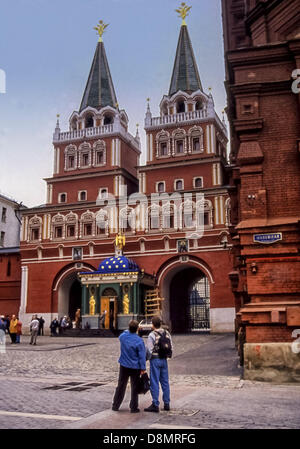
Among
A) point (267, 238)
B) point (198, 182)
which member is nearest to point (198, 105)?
point (198, 182)

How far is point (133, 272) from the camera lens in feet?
114

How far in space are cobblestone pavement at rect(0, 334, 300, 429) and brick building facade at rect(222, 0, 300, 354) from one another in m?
1.74

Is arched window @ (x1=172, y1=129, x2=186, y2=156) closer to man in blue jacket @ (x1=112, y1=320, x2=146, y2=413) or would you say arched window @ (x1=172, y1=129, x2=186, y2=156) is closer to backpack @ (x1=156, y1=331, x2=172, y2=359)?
backpack @ (x1=156, y1=331, x2=172, y2=359)

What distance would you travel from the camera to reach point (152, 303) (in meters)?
37.1

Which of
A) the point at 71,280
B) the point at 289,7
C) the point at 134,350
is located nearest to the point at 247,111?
the point at 289,7

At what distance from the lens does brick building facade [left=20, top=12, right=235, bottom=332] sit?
3728 cm

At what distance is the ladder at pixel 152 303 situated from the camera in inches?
1412

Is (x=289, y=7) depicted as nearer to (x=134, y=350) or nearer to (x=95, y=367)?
(x=134, y=350)

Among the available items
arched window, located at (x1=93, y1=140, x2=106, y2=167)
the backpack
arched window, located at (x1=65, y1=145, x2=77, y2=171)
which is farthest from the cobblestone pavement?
arched window, located at (x1=65, y1=145, x2=77, y2=171)

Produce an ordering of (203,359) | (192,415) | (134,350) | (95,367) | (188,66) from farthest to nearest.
Answer: (188,66) → (203,359) → (95,367) → (134,350) → (192,415)

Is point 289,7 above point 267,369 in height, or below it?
above

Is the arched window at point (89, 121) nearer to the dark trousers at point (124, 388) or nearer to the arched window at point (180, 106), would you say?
the arched window at point (180, 106)

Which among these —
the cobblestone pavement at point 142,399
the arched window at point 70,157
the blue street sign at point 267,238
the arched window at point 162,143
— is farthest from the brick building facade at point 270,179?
the arched window at point 70,157

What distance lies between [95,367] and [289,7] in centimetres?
1162
